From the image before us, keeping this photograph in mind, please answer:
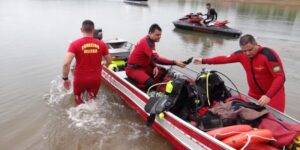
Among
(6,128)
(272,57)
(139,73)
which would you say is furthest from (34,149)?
(272,57)

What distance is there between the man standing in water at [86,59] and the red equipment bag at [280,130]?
9.29 ft

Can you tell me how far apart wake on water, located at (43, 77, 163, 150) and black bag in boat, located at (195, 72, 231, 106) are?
126 cm

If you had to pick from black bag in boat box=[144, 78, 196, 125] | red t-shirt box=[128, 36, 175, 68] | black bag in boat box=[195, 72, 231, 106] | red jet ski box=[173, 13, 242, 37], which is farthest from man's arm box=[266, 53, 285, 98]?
red jet ski box=[173, 13, 242, 37]

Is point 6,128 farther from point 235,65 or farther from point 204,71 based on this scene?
point 235,65

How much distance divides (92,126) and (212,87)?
2421 millimetres

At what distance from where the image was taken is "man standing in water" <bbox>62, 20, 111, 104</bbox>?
4500 mm

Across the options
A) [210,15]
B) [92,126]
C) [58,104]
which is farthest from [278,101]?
[210,15]

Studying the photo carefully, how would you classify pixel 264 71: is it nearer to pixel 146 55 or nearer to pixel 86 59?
pixel 146 55

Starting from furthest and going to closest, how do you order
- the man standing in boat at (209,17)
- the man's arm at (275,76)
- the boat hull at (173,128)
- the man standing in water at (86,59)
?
the man standing in boat at (209,17), the man standing in water at (86,59), the man's arm at (275,76), the boat hull at (173,128)

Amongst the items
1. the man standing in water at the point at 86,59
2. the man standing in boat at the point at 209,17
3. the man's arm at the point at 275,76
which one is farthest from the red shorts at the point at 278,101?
the man standing in boat at the point at 209,17

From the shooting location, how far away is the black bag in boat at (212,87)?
4867mm

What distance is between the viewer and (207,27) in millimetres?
14664

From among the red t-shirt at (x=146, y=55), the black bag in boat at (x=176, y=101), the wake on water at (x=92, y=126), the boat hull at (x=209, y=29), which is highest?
the red t-shirt at (x=146, y=55)

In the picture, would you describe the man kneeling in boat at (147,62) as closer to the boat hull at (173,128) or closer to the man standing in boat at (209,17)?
the boat hull at (173,128)
